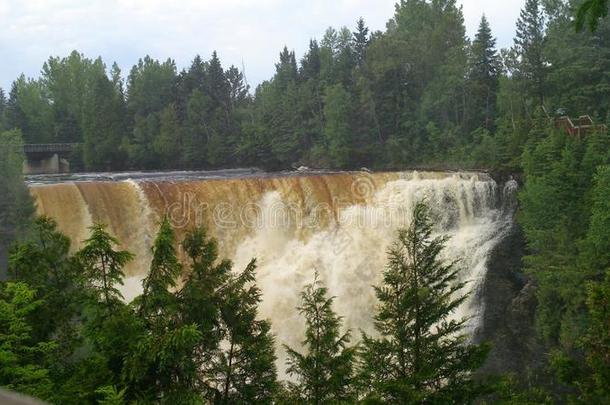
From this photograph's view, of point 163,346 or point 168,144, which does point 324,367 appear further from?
point 168,144

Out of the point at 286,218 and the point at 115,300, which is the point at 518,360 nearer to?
the point at 286,218

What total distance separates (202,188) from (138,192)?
2869 mm

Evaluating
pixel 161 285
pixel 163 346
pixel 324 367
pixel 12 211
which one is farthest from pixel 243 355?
pixel 12 211

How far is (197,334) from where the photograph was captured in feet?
28.3

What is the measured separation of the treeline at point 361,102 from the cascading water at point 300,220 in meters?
7.11

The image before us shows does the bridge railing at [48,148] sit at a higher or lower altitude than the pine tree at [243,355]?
higher

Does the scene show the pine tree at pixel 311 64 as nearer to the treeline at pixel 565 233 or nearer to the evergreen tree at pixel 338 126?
the evergreen tree at pixel 338 126

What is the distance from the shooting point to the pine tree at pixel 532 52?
41.5 metres

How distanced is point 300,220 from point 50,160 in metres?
33.6

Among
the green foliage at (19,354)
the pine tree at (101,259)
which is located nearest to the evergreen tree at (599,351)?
the pine tree at (101,259)

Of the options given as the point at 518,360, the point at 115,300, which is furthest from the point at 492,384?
the point at 518,360

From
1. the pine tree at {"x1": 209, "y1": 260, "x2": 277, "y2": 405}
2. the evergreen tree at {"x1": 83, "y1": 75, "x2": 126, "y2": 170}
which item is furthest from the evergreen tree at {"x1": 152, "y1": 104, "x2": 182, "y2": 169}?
the pine tree at {"x1": 209, "y1": 260, "x2": 277, "y2": 405}

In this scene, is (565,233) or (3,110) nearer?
(565,233)

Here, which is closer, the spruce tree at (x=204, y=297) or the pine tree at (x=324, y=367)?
the spruce tree at (x=204, y=297)
